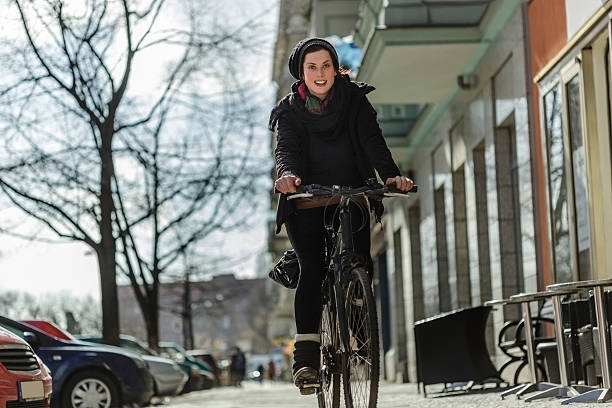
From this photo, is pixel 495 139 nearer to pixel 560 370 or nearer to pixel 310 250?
pixel 560 370

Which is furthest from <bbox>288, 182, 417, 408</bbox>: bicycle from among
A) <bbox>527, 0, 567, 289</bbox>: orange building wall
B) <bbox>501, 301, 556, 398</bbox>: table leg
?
Answer: <bbox>527, 0, 567, 289</bbox>: orange building wall

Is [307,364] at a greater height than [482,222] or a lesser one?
lesser

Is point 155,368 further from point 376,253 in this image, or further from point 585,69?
point 585,69

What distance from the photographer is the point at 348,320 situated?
697cm

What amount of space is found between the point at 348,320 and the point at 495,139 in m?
12.8

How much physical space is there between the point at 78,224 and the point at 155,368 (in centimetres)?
390

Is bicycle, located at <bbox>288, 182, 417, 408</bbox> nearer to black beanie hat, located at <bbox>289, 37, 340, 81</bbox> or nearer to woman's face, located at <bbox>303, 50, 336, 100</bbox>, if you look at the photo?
woman's face, located at <bbox>303, 50, 336, 100</bbox>

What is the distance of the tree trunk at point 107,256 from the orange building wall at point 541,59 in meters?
10.2

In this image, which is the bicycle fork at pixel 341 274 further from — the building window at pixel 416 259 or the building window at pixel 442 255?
the building window at pixel 416 259

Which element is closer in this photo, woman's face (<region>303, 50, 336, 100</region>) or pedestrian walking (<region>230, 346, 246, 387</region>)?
woman's face (<region>303, 50, 336, 100</region>)

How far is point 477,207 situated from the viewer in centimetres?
2152

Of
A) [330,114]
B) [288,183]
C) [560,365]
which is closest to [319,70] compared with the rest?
[330,114]

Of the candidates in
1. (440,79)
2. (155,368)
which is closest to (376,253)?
(155,368)

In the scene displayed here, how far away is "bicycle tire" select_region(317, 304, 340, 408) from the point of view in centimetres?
712
